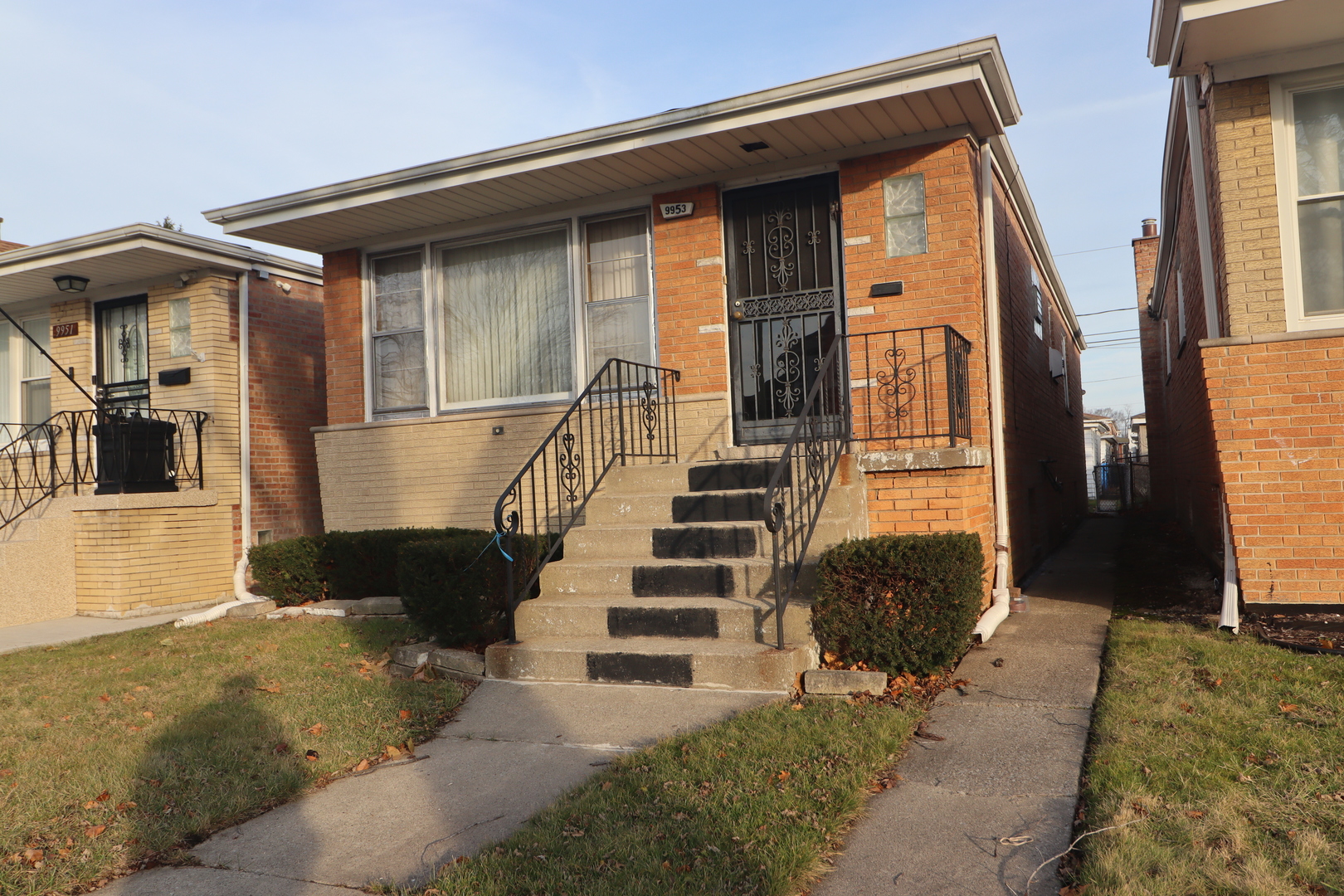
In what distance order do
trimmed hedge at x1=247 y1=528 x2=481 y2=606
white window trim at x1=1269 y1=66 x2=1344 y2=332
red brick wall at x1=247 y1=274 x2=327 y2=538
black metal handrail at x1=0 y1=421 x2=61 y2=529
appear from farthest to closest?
black metal handrail at x1=0 y1=421 x2=61 y2=529, red brick wall at x1=247 y1=274 x2=327 y2=538, trimmed hedge at x1=247 y1=528 x2=481 y2=606, white window trim at x1=1269 y1=66 x2=1344 y2=332

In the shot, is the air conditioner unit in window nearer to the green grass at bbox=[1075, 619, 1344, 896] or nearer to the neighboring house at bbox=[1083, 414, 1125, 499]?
the green grass at bbox=[1075, 619, 1344, 896]

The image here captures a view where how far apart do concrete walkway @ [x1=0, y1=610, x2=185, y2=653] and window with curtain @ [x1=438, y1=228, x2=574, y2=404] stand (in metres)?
3.41

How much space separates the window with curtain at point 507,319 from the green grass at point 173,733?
2.59 m

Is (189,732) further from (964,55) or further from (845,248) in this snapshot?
(964,55)

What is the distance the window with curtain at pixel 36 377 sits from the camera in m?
11.3

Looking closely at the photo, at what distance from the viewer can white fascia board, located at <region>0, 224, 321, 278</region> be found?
8953 mm

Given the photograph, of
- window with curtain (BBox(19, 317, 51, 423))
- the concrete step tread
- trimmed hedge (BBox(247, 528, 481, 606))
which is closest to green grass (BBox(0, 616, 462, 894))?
the concrete step tread

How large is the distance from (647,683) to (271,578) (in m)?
4.61

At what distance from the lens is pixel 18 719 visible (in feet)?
15.8

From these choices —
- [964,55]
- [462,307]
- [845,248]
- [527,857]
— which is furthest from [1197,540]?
[527,857]

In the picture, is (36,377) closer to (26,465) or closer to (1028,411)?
(26,465)

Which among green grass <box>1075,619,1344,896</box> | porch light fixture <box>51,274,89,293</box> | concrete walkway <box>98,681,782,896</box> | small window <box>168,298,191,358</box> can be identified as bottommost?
concrete walkway <box>98,681,782,896</box>

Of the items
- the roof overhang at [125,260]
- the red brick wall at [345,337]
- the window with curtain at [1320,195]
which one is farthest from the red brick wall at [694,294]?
the roof overhang at [125,260]

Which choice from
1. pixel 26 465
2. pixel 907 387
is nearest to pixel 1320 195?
pixel 907 387
